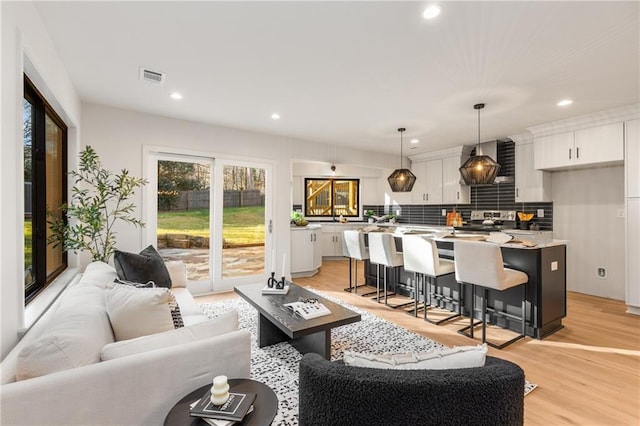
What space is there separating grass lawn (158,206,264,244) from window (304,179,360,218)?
3061 millimetres

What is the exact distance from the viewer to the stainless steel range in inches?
215

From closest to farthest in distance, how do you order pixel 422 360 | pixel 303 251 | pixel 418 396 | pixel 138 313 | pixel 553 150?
1. pixel 418 396
2. pixel 422 360
3. pixel 138 313
4. pixel 553 150
5. pixel 303 251

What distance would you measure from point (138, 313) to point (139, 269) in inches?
43.2

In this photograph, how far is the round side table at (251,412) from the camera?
106 cm

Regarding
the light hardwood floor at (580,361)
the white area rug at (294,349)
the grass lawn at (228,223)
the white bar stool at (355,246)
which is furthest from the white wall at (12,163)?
the white bar stool at (355,246)

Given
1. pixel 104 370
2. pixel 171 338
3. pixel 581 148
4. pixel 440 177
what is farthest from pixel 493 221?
pixel 104 370

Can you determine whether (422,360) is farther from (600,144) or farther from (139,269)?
(600,144)

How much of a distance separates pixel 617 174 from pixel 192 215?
6.23 meters

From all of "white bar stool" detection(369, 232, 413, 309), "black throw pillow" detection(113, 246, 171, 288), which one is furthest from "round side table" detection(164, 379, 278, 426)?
"white bar stool" detection(369, 232, 413, 309)

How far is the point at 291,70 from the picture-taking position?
277cm

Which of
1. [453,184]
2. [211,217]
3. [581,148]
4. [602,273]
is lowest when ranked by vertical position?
[602,273]

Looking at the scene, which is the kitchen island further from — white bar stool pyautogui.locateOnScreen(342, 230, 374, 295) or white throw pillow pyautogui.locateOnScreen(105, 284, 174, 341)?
white throw pillow pyautogui.locateOnScreen(105, 284, 174, 341)

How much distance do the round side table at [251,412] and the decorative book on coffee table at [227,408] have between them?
0.04 m

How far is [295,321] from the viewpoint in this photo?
7.03 ft
